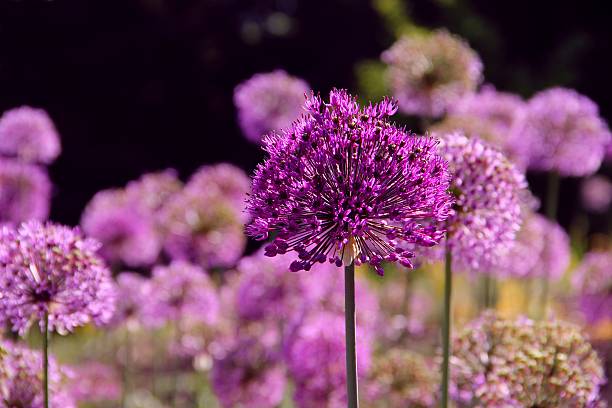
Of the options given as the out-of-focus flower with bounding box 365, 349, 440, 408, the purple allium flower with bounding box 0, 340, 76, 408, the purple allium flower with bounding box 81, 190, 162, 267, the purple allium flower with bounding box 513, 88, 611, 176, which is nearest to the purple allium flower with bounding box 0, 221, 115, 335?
the purple allium flower with bounding box 0, 340, 76, 408

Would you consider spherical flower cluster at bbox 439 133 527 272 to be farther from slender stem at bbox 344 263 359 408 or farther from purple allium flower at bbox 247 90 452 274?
slender stem at bbox 344 263 359 408

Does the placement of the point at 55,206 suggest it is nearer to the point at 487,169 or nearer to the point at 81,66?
the point at 81,66

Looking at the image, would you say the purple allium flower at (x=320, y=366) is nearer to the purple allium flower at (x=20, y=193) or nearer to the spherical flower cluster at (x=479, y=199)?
the spherical flower cluster at (x=479, y=199)

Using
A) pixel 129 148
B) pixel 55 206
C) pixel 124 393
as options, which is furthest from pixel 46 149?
pixel 129 148

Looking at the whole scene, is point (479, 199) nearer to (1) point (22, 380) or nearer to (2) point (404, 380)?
(2) point (404, 380)

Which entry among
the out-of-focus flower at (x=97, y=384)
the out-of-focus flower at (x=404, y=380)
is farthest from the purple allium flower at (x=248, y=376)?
the out-of-focus flower at (x=97, y=384)

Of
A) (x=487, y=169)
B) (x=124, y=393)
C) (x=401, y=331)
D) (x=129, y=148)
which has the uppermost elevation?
(x=129, y=148)
